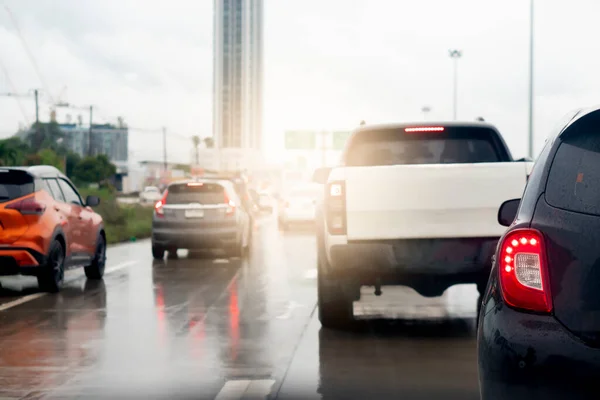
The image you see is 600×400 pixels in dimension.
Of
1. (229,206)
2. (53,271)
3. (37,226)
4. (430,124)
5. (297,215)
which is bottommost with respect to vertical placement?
(297,215)

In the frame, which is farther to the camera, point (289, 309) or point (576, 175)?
point (289, 309)

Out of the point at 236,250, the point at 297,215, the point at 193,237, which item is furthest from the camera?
the point at 297,215

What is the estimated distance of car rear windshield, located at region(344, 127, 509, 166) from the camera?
33.3 ft

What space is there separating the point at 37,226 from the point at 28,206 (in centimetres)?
27

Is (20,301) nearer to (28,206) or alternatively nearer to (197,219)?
(28,206)

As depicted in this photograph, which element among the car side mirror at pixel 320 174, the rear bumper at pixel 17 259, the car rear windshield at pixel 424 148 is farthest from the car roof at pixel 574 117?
the rear bumper at pixel 17 259

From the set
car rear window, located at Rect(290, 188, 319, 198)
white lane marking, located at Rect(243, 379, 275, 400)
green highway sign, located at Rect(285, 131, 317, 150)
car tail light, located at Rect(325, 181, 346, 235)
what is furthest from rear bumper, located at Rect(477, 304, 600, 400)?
green highway sign, located at Rect(285, 131, 317, 150)

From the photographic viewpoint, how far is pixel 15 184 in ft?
44.4

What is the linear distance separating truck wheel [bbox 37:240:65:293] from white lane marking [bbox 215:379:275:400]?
658 cm

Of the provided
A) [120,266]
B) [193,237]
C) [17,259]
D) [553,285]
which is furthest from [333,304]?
[193,237]

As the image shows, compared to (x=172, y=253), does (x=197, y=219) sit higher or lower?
higher

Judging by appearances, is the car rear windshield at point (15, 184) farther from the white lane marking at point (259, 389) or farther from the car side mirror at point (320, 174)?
the white lane marking at point (259, 389)

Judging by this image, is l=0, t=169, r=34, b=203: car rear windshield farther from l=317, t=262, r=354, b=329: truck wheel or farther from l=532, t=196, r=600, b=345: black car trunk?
l=532, t=196, r=600, b=345: black car trunk

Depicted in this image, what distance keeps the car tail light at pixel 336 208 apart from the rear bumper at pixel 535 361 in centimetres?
471
